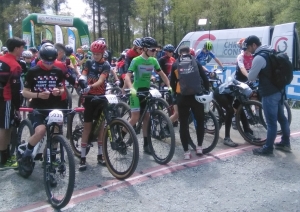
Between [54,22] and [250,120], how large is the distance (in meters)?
16.8

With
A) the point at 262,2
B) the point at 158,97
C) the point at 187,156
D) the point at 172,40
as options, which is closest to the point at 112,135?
the point at 158,97

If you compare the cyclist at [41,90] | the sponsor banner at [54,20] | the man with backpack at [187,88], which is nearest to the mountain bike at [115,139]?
the cyclist at [41,90]

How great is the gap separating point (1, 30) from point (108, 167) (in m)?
42.0

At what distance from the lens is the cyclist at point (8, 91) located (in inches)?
204

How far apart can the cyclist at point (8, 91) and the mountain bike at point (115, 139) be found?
109 cm

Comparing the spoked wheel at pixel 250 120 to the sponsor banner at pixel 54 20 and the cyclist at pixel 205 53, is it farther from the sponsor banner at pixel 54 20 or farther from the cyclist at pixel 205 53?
the sponsor banner at pixel 54 20

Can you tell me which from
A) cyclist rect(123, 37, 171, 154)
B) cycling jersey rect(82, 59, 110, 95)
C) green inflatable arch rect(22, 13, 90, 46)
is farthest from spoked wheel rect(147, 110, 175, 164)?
green inflatable arch rect(22, 13, 90, 46)

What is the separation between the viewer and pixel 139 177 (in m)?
4.98

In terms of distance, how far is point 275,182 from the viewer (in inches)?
189

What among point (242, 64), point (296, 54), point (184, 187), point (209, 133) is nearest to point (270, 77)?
point (242, 64)

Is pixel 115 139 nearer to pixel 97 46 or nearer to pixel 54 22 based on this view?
pixel 97 46

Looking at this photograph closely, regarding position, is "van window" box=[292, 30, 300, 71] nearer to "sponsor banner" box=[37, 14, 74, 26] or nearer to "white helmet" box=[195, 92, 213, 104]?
"white helmet" box=[195, 92, 213, 104]

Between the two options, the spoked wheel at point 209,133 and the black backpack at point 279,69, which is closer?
the black backpack at point 279,69

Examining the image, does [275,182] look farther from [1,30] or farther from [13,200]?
[1,30]
